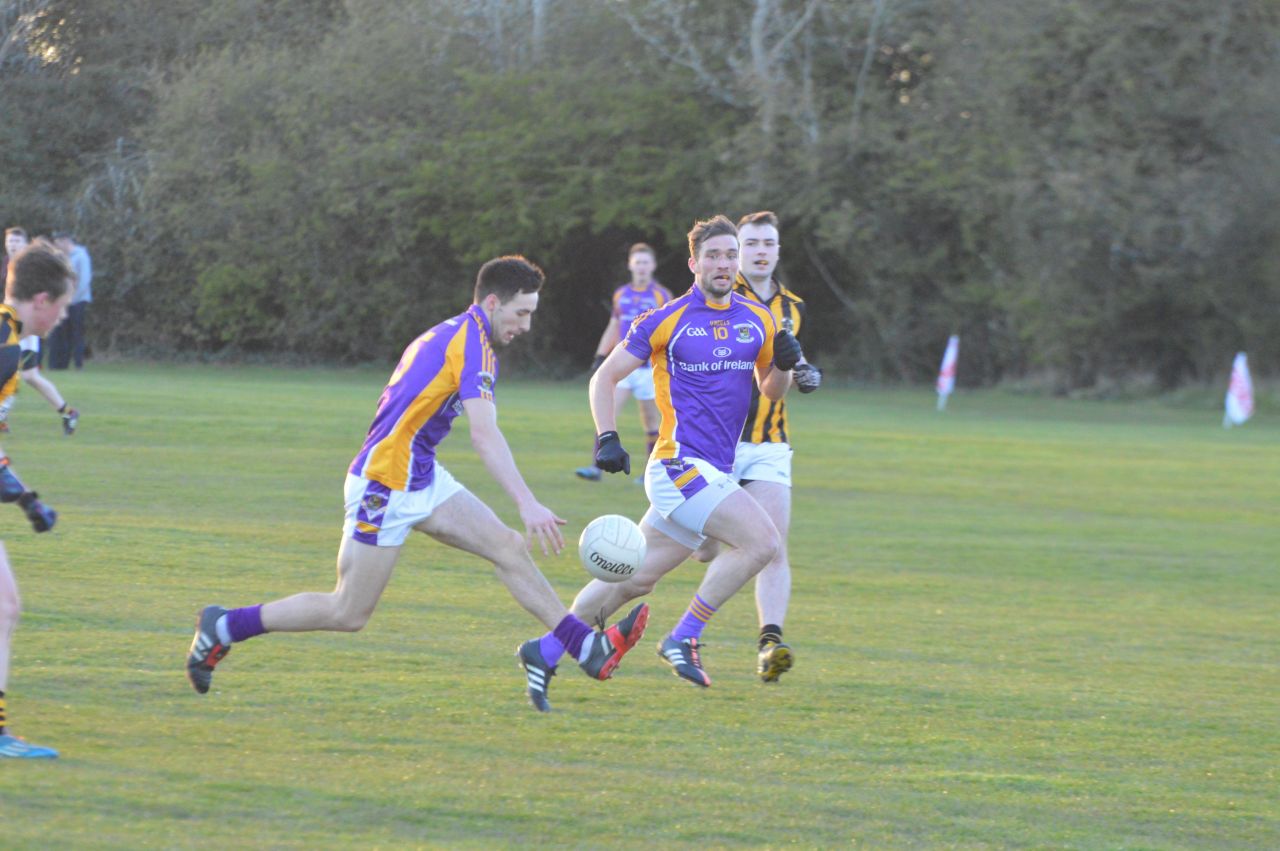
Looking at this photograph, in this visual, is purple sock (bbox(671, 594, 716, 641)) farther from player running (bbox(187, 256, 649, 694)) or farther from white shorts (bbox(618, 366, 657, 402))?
white shorts (bbox(618, 366, 657, 402))

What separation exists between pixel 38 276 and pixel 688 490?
2861 millimetres

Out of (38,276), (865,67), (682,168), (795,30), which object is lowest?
(38,276)

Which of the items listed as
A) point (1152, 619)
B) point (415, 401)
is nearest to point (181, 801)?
point (415, 401)

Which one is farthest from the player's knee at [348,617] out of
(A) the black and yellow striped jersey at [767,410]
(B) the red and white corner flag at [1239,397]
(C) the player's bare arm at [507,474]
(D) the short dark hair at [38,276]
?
(B) the red and white corner flag at [1239,397]

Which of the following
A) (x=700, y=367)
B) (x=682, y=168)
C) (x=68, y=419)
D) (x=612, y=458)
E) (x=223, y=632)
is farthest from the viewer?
(x=682, y=168)

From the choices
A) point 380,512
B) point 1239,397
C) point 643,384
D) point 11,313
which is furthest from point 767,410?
point 1239,397

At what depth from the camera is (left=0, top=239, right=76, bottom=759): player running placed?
17.9 ft

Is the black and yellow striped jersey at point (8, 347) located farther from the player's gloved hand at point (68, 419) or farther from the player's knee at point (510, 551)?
the player's gloved hand at point (68, 419)

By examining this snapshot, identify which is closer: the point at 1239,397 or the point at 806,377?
the point at 806,377

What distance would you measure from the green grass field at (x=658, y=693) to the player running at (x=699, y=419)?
0.44 m

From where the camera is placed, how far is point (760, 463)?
809cm

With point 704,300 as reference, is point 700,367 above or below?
below

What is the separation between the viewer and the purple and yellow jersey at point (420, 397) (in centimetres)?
638

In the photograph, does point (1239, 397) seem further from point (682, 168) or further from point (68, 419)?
point (68, 419)
